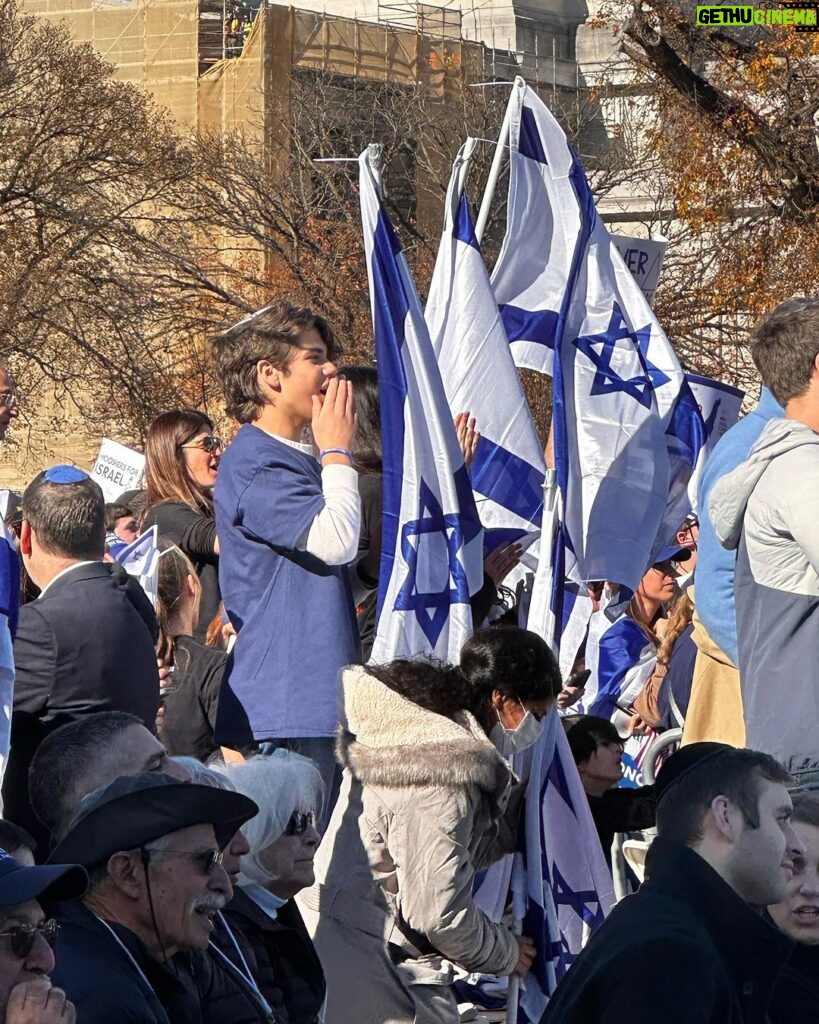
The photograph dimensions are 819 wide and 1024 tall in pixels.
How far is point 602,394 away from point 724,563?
201 cm

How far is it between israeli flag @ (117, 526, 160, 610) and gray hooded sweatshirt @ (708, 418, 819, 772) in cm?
249

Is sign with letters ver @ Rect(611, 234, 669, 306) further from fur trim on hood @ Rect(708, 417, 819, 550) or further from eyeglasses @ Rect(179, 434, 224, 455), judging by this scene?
fur trim on hood @ Rect(708, 417, 819, 550)

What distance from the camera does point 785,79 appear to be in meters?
20.5

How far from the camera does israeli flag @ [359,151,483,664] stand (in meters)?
6.33

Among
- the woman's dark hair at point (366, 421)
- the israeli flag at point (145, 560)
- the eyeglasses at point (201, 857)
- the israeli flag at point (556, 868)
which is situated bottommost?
the israeli flag at point (556, 868)

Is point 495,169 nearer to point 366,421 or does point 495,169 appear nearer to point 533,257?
point 533,257

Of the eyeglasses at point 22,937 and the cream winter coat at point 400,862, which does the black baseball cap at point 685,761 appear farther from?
the eyeglasses at point 22,937

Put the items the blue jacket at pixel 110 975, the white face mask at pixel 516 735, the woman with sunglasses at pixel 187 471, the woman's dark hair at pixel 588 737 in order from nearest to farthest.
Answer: the blue jacket at pixel 110 975 < the white face mask at pixel 516 735 < the woman's dark hair at pixel 588 737 < the woman with sunglasses at pixel 187 471

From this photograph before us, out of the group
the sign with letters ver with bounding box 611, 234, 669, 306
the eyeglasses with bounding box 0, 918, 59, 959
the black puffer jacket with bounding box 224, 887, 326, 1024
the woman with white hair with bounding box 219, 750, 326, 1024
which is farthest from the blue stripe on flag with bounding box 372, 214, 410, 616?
the eyeglasses with bounding box 0, 918, 59, 959

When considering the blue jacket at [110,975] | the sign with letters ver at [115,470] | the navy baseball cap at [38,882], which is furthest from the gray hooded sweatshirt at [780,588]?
the sign with letters ver at [115,470]

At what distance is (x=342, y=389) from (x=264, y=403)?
0.28 m

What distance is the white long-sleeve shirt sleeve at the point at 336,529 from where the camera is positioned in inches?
224

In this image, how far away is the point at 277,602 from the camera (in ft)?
19.5

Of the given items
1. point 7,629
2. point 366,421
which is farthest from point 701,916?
point 366,421
